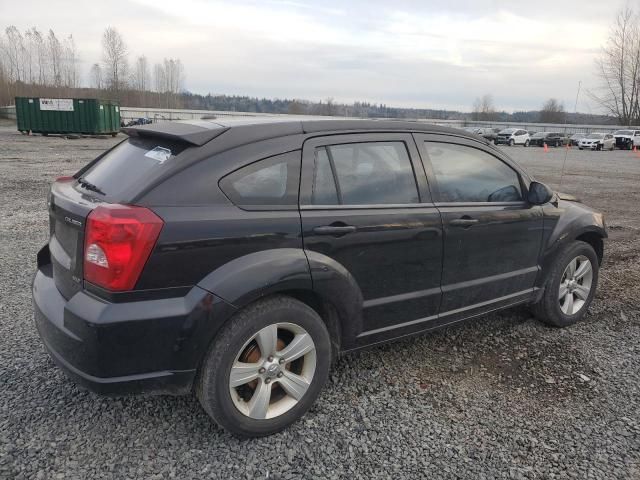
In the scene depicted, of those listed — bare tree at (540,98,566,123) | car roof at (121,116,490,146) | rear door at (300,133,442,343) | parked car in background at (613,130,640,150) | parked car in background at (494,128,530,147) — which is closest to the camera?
car roof at (121,116,490,146)

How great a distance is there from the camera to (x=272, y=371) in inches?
107

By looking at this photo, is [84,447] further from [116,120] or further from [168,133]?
[116,120]

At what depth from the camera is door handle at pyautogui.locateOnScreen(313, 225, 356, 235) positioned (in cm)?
277

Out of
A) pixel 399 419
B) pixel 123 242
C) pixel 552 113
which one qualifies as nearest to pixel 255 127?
pixel 123 242

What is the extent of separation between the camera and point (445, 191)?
3.41m

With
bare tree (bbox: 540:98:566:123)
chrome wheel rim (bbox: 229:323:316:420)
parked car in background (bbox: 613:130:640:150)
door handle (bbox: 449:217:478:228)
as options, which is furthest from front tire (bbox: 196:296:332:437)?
bare tree (bbox: 540:98:566:123)

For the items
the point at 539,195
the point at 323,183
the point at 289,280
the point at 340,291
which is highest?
the point at 323,183

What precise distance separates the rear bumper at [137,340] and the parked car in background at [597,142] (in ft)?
156

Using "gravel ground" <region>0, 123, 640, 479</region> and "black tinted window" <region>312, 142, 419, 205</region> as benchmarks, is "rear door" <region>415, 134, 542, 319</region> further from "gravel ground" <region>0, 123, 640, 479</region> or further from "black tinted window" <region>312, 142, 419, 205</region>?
"gravel ground" <region>0, 123, 640, 479</region>

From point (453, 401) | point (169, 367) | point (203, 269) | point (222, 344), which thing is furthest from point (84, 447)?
point (453, 401)

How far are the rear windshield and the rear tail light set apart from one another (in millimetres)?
232

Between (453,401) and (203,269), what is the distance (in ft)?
5.90

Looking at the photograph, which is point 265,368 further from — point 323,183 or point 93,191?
point 93,191

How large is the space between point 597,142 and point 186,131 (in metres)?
47.4
